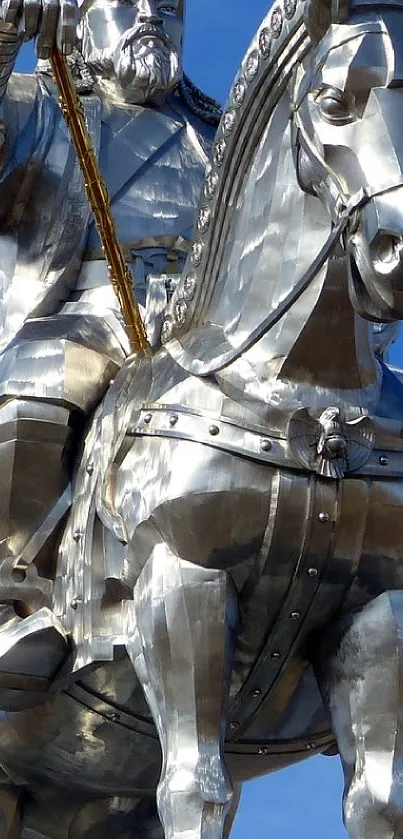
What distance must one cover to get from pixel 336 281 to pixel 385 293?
1.16 feet

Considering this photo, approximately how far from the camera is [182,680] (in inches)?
227

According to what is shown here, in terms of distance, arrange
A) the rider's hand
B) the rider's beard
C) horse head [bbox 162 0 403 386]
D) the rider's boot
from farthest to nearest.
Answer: the rider's beard
the rider's boot
the rider's hand
horse head [bbox 162 0 403 386]

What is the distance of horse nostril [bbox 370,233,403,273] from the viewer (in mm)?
5246

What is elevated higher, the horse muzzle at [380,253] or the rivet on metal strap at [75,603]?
the horse muzzle at [380,253]

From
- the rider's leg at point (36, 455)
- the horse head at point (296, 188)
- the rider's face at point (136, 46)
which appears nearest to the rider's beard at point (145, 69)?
the rider's face at point (136, 46)

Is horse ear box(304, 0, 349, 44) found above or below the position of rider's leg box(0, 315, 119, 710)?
above

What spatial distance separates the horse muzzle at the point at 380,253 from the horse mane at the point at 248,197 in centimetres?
28

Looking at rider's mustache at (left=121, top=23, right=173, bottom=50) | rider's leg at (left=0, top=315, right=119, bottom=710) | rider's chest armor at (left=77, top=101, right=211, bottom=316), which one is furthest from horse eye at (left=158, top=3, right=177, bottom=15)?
rider's leg at (left=0, top=315, right=119, bottom=710)

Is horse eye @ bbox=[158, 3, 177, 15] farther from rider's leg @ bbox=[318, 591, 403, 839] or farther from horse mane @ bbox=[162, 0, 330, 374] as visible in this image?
rider's leg @ bbox=[318, 591, 403, 839]

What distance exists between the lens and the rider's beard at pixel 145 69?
24.5ft

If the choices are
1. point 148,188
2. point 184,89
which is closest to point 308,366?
point 148,188

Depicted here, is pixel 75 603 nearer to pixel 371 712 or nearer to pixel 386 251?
pixel 371 712

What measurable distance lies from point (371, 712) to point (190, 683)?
454 mm

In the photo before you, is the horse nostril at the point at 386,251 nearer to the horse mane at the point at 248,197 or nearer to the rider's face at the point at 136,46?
the horse mane at the point at 248,197
